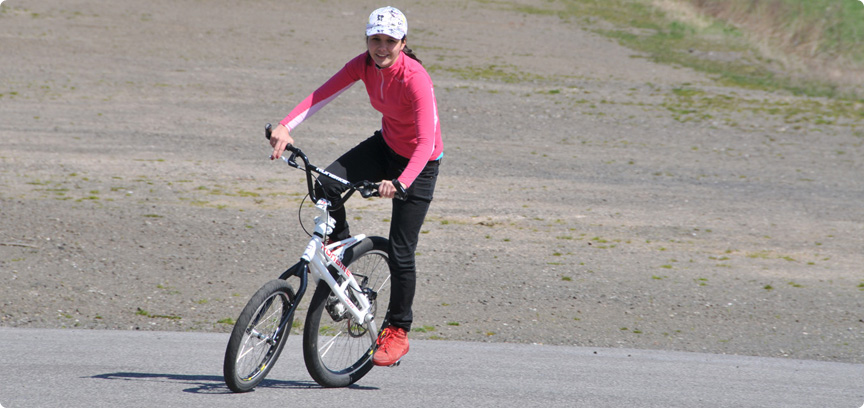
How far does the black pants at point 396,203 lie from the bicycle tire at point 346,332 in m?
0.17

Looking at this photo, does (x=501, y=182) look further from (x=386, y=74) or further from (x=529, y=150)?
(x=386, y=74)

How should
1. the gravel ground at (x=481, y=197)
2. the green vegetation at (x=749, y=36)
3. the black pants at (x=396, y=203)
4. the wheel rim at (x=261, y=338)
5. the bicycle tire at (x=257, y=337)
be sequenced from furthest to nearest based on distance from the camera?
the green vegetation at (x=749, y=36) < the gravel ground at (x=481, y=197) < the black pants at (x=396, y=203) < the wheel rim at (x=261, y=338) < the bicycle tire at (x=257, y=337)

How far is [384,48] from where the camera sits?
5.02 meters

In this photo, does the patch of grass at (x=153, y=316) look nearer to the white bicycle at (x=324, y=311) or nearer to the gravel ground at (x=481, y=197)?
the gravel ground at (x=481, y=197)

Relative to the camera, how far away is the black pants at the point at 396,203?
5.42 metres

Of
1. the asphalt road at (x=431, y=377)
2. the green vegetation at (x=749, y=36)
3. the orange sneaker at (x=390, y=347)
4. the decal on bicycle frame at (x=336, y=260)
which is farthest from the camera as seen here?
the green vegetation at (x=749, y=36)

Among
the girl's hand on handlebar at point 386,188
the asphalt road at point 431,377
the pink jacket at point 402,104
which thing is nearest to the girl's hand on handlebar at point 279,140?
the pink jacket at point 402,104

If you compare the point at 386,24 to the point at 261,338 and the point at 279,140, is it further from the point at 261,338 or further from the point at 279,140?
the point at 261,338

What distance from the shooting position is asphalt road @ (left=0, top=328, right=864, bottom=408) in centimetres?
506

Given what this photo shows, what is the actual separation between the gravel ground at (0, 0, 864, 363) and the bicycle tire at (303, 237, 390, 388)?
3.82ft

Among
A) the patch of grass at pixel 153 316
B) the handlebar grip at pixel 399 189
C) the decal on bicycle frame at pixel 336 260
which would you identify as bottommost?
the patch of grass at pixel 153 316

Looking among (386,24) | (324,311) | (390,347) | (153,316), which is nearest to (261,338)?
(324,311)

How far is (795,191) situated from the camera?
43.4ft

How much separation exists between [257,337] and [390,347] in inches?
39.2
